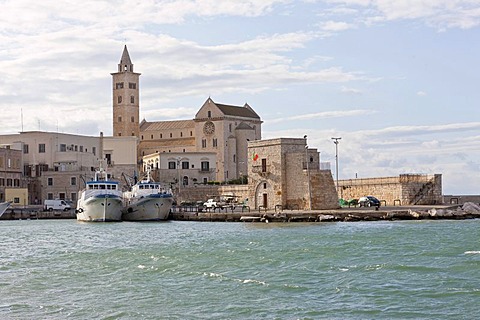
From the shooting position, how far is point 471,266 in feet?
87.1

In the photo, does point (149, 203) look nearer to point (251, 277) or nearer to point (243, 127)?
point (251, 277)

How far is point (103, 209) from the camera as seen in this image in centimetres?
6744

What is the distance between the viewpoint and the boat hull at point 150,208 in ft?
221

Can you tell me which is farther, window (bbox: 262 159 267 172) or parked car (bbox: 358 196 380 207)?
parked car (bbox: 358 196 380 207)

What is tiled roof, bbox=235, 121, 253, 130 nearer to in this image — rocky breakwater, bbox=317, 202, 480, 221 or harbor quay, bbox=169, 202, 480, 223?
harbor quay, bbox=169, 202, 480, 223

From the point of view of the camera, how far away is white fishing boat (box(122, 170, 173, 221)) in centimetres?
6738

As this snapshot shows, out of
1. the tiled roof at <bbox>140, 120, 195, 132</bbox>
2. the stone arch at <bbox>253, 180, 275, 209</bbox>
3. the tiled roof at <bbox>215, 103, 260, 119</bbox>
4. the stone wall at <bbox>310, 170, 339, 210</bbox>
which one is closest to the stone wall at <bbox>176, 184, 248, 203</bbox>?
the stone arch at <bbox>253, 180, 275, 209</bbox>

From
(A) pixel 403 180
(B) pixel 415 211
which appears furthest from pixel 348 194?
(B) pixel 415 211

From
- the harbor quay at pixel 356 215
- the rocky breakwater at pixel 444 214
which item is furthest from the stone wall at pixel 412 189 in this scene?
the rocky breakwater at pixel 444 214

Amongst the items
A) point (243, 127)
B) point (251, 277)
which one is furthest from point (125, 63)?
point (251, 277)

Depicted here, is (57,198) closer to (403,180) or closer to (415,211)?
(403,180)

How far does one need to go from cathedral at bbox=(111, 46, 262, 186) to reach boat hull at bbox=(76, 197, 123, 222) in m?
31.1

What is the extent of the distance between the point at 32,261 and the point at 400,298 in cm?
1705

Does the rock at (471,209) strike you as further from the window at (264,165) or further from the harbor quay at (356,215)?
the window at (264,165)
